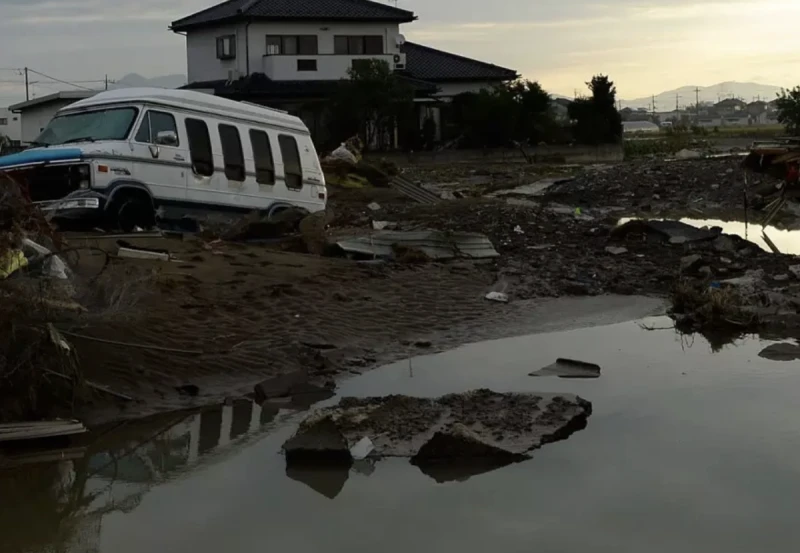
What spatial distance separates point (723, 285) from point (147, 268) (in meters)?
7.16

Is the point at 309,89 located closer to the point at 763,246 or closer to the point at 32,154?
the point at 763,246

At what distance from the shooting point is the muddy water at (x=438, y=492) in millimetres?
6203

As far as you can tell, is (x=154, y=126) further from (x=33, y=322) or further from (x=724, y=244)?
(x=724, y=244)

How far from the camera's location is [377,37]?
5016 cm

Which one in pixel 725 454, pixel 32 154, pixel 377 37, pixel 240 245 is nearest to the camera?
pixel 725 454

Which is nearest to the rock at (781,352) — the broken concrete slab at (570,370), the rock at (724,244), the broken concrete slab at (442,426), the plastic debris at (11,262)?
the broken concrete slab at (570,370)

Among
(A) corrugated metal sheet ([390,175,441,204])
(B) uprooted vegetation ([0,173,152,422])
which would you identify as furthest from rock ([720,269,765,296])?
(A) corrugated metal sheet ([390,175,441,204])

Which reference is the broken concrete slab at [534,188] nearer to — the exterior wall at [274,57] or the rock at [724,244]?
the rock at [724,244]

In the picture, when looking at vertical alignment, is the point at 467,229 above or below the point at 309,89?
below

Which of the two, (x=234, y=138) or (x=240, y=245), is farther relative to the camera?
(x=234, y=138)

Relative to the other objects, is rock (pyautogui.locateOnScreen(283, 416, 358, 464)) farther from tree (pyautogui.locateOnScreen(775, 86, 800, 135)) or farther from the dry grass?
tree (pyautogui.locateOnScreen(775, 86, 800, 135))

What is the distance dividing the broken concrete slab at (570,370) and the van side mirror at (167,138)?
6.25 m

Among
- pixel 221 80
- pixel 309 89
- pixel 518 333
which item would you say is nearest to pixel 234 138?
pixel 518 333

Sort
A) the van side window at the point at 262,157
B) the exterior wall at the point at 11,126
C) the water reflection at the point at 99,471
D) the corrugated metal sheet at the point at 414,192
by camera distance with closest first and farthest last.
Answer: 1. the water reflection at the point at 99,471
2. the van side window at the point at 262,157
3. the corrugated metal sheet at the point at 414,192
4. the exterior wall at the point at 11,126
